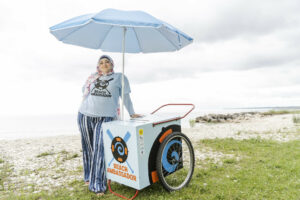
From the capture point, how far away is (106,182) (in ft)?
12.1

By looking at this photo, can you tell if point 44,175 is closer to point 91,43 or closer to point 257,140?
point 91,43

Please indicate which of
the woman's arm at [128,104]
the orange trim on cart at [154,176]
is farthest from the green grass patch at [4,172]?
the orange trim on cart at [154,176]

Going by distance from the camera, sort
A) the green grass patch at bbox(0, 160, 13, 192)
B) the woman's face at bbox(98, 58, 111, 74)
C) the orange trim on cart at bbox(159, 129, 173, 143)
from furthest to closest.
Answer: the green grass patch at bbox(0, 160, 13, 192) → the woman's face at bbox(98, 58, 111, 74) → the orange trim on cart at bbox(159, 129, 173, 143)

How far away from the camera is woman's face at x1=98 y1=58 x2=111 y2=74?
3.65 metres

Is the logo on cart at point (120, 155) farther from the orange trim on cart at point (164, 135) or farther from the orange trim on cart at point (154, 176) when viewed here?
the orange trim on cart at point (164, 135)

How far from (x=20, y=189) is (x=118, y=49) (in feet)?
10.7

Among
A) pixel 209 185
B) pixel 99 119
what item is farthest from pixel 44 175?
pixel 209 185

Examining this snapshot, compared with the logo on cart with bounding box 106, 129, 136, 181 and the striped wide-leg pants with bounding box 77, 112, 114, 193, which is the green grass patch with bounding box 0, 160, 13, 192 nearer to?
the striped wide-leg pants with bounding box 77, 112, 114, 193

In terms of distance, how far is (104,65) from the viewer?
12.0 feet

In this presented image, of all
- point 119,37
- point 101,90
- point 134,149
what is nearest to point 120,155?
point 134,149

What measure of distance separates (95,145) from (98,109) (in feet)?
1.95

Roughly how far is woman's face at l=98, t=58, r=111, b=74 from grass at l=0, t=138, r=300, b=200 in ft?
6.68

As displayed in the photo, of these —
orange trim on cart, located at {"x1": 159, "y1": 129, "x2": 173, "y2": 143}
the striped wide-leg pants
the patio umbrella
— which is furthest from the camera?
the patio umbrella

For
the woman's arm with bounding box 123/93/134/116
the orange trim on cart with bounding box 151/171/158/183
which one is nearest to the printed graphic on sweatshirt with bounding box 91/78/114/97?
the woman's arm with bounding box 123/93/134/116
